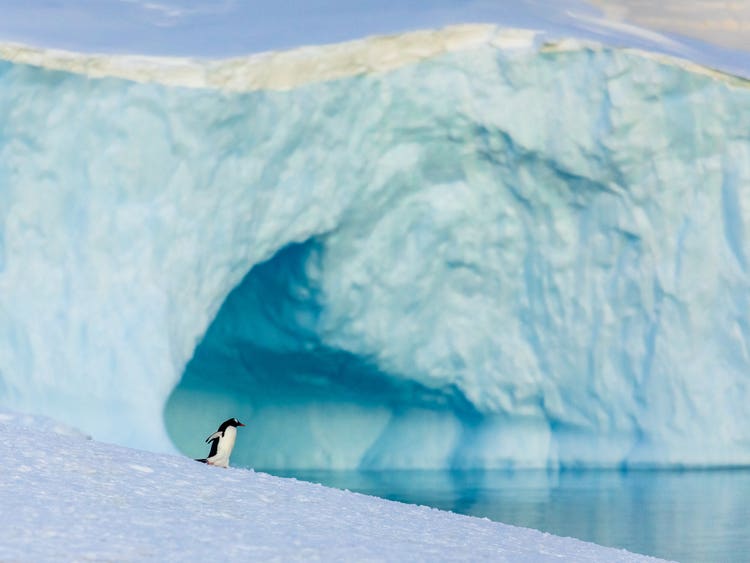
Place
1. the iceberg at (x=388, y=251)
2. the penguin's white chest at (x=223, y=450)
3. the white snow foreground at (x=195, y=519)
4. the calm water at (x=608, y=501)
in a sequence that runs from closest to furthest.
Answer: the white snow foreground at (x=195, y=519)
the penguin's white chest at (x=223, y=450)
the calm water at (x=608, y=501)
the iceberg at (x=388, y=251)

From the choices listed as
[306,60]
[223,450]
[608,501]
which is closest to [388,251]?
[306,60]

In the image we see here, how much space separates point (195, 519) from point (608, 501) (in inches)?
226

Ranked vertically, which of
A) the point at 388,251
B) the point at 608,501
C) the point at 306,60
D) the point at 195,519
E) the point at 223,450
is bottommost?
the point at 195,519

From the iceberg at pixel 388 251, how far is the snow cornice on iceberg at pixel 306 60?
0.02m

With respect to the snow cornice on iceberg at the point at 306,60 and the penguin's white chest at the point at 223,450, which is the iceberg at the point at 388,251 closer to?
the snow cornice on iceberg at the point at 306,60

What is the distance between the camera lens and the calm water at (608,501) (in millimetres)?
7293

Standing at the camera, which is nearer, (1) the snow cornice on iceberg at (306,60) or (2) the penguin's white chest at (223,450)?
(2) the penguin's white chest at (223,450)

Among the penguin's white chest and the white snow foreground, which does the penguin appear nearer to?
the penguin's white chest

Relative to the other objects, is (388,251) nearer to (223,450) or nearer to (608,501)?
(608,501)

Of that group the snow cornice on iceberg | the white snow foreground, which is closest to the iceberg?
the snow cornice on iceberg

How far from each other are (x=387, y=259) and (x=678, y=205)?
2.55 metres

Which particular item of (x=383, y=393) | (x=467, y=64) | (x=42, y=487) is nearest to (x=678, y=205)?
(x=467, y=64)

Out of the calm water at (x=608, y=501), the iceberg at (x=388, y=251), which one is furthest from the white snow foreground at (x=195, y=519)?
the iceberg at (x=388, y=251)

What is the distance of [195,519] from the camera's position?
4.25 metres
